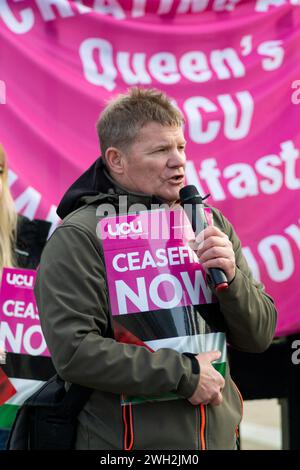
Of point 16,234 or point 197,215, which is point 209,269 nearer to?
point 197,215

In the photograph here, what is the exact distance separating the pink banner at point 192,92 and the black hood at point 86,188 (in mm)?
1065

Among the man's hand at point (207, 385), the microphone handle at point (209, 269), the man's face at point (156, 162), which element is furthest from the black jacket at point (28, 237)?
the man's hand at point (207, 385)

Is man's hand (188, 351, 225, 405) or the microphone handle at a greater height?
the microphone handle

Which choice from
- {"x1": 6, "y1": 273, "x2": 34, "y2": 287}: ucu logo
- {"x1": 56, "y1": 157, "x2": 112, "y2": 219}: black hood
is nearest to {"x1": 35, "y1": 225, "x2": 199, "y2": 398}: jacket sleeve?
{"x1": 56, "y1": 157, "x2": 112, "y2": 219}: black hood

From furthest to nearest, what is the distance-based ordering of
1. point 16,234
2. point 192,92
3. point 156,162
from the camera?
point 192,92 < point 16,234 < point 156,162

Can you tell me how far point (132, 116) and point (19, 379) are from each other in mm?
1399

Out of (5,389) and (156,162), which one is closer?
(156,162)

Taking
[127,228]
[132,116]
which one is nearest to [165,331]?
[127,228]

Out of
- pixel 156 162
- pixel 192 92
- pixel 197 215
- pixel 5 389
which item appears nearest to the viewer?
pixel 197 215

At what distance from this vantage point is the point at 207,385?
1665mm

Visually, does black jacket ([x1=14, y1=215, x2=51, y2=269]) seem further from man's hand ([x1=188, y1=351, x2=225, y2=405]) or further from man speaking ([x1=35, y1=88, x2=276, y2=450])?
man's hand ([x1=188, y1=351, x2=225, y2=405])

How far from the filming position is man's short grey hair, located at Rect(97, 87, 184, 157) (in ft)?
6.11

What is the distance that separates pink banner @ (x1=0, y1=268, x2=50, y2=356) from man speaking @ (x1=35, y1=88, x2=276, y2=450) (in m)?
1.04
